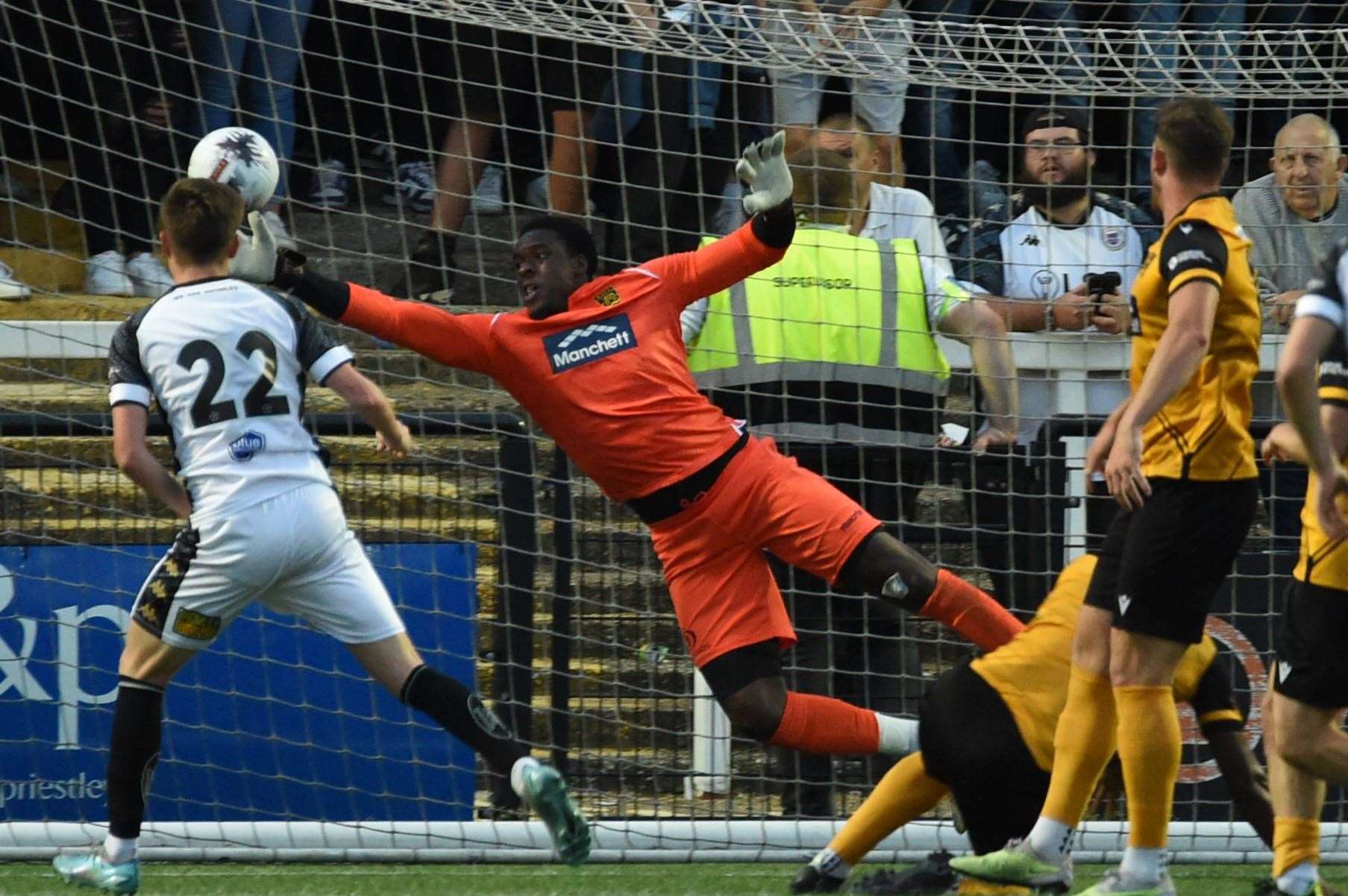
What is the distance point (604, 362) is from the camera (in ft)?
17.2

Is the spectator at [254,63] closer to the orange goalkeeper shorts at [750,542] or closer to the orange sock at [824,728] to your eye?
the orange goalkeeper shorts at [750,542]

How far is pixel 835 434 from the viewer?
6.04 meters

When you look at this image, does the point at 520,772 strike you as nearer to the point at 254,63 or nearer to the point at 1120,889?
the point at 1120,889

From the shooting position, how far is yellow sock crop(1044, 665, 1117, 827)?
441 cm

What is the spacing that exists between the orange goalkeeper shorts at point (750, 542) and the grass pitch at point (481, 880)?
608mm

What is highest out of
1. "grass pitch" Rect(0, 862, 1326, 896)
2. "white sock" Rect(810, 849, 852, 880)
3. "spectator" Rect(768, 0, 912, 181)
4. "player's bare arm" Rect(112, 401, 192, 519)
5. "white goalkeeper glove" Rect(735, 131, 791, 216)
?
"spectator" Rect(768, 0, 912, 181)

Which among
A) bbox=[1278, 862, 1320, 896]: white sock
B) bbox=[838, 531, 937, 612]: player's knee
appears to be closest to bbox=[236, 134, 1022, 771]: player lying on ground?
bbox=[838, 531, 937, 612]: player's knee

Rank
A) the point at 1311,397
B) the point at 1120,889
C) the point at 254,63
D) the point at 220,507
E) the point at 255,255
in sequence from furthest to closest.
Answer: the point at 254,63 < the point at 255,255 < the point at 220,507 < the point at 1120,889 < the point at 1311,397

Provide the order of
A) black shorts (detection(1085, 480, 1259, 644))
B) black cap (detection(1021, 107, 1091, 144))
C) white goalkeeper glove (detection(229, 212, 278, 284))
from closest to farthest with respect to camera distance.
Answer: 1. black shorts (detection(1085, 480, 1259, 644))
2. white goalkeeper glove (detection(229, 212, 278, 284))
3. black cap (detection(1021, 107, 1091, 144))

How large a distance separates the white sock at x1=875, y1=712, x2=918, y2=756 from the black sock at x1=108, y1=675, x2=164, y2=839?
1.80 m

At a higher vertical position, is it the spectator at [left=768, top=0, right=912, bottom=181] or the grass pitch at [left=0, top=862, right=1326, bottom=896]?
the spectator at [left=768, top=0, right=912, bottom=181]

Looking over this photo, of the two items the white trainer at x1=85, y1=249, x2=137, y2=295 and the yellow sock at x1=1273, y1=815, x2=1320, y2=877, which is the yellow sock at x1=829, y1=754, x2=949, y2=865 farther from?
the white trainer at x1=85, y1=249, x2=137, y2=295

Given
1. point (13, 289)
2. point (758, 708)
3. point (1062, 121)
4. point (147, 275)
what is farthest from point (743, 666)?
point (13, 289)

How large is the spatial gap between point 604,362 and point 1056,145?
1.63 metres
